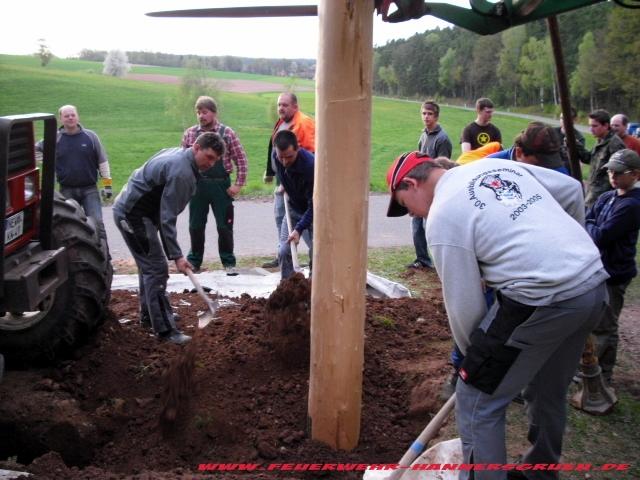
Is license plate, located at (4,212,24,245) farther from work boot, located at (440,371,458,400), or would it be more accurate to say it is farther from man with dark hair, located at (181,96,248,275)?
man with dark hair, located at (181,96,248,275)

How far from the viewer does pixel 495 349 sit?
246 cm

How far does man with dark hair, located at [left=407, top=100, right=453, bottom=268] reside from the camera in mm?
7570

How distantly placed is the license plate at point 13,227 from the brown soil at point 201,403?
0.93m

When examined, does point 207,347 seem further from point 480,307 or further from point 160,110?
point 160,110

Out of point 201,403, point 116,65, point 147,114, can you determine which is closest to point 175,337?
point 201,403

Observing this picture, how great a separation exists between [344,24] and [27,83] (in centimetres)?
4446

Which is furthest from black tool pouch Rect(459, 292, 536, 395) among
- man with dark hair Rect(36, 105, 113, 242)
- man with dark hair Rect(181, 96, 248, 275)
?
man with dark hair Rect(36, 105, 113, 242)

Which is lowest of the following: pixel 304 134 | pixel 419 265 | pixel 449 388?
pixel 449 388

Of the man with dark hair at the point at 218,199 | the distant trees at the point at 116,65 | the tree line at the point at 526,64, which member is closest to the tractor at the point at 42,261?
the man with dark hair at the point at 218,199

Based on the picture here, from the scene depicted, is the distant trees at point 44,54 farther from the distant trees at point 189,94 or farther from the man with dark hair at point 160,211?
the man with dark hair at point 160,211

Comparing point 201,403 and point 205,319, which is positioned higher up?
point 205,319

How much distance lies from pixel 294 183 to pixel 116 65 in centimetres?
5849

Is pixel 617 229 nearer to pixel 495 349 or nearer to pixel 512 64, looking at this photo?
pixel 495 349

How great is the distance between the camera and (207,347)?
15.4 feet
